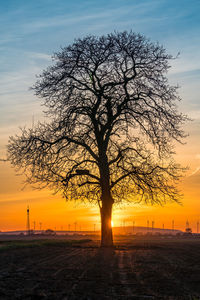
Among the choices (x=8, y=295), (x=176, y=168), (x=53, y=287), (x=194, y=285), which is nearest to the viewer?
(x=8, y=295)

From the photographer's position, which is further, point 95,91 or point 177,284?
point 95,91

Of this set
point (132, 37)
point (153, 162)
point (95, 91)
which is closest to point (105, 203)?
point (153, 162)

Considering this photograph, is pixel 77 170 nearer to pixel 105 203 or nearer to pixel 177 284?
pixel 105 203

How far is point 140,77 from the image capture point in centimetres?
3092

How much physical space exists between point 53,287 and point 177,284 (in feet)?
11.4

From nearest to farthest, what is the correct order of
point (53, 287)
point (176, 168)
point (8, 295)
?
point (8, 295)
point (53, 287)
point (176, 168)

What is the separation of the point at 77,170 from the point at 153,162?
535 cm

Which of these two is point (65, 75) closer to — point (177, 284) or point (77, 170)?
point (77, 170)

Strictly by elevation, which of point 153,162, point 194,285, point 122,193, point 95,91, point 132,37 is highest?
point 132,37

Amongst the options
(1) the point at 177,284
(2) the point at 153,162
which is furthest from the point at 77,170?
(1) the point at 177,284

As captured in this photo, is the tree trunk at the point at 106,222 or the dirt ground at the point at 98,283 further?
the tree trunk at the point at 106,222

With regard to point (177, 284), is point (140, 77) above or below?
above

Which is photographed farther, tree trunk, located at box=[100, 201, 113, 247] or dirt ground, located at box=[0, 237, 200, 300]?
tree trunk, located at box=[100, 201, 113, 247]

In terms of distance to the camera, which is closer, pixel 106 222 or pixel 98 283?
pixel 98 283
